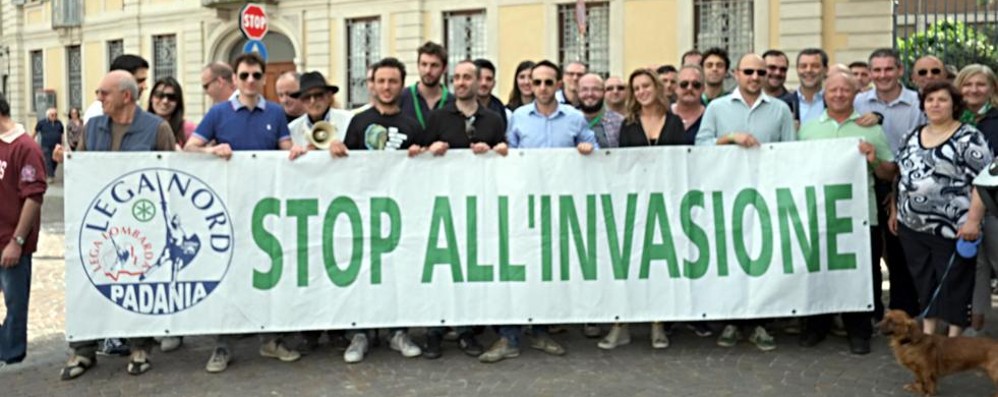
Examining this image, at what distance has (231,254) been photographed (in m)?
6.62

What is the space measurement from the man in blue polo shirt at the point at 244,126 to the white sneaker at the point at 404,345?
0.61 m

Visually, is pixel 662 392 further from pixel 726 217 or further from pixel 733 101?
pixel 733 101

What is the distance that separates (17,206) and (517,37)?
63.5 ft

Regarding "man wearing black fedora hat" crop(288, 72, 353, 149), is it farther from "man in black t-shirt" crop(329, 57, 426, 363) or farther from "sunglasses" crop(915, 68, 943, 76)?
"sunglasses" crop(915, 68, 943, 76)

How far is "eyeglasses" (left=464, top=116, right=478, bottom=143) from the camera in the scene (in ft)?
22.2

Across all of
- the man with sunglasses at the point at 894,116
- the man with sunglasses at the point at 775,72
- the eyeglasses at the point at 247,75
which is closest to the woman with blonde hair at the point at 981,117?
the man with sunglasses at the point at 894,116

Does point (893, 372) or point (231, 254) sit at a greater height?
point (231, 254)

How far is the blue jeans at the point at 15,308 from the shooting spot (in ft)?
22.0

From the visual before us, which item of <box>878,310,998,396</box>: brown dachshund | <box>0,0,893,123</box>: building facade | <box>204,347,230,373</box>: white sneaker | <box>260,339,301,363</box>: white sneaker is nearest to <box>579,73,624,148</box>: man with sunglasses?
<box>260,339,301,363</box>: white sneaker

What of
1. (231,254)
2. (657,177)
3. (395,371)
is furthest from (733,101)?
(231,254)

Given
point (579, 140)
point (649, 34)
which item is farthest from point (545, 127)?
point (649, 34)

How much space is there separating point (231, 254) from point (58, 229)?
1059 cm

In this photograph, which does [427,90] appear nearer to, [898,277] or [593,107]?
[593,107]

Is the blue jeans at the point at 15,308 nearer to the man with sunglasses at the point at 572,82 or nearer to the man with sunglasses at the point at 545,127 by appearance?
the man with sunglasses at the point at 545,127
